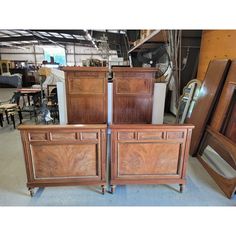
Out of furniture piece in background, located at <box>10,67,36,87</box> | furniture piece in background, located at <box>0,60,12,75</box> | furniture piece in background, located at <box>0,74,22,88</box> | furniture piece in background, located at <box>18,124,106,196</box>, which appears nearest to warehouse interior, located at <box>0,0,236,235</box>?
furniture piece in background, located at <box>18,124,106,196</box>

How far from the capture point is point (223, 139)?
94.2 inches

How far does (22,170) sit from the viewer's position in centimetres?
252

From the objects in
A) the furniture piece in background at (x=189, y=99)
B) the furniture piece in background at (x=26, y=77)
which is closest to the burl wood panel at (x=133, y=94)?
the furniture piece in background at (x=189, y=99)

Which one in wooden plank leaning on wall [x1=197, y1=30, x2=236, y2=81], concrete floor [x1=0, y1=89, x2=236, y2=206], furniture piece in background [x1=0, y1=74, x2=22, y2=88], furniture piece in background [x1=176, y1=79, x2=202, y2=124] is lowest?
concrete floor [x1=0, y1=89, x2=236, y2=206]

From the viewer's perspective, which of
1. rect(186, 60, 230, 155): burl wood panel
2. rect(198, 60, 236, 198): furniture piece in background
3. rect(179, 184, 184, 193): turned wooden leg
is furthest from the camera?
rect(186, 60, 230, 155): burl wood panel

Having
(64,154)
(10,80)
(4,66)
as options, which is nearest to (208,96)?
(64,154)

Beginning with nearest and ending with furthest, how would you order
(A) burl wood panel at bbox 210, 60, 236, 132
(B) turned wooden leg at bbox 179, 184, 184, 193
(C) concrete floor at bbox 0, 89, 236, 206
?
(C) concrete floor at bbox 0, 89, 236, 206, (B) turned wooden leg at bbox 179, 184, 184, 193, (A) burl wood panel at bbox 210, 60, 236, 132

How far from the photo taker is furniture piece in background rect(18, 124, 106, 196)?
1.80 meters

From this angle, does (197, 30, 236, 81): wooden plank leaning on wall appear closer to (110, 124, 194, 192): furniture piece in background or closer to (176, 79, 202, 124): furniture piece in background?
(176, 79, 202, 124): furniture piece in background

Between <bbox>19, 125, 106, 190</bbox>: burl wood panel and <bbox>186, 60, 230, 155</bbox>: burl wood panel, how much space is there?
5.83 feet

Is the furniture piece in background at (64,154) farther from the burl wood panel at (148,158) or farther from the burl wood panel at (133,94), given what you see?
the burl wood panel at (133,94)

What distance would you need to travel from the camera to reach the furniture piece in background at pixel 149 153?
1.84 metres

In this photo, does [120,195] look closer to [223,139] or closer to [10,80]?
[223,139]
